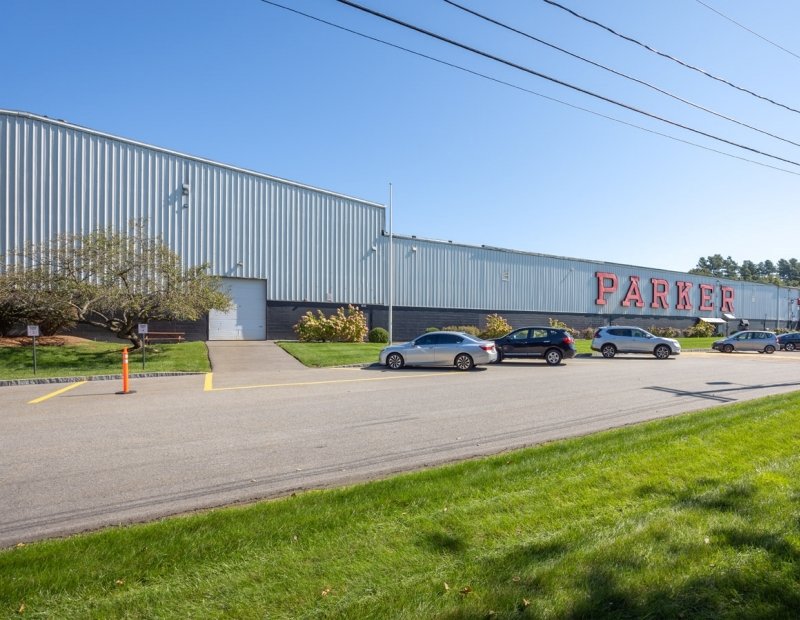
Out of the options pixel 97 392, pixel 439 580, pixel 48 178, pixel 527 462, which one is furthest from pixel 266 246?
pixel 439 580

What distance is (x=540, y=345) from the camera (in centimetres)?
2262

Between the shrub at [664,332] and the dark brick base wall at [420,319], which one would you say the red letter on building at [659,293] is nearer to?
the dark brick base wall at [420,319]

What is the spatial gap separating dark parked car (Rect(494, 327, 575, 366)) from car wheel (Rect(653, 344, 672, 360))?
8.18 meters

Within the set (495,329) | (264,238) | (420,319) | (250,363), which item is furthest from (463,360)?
(420,319)

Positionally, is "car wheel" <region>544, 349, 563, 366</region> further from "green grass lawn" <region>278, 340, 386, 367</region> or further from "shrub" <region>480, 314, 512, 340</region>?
"shrub" <region>480, 314, 512, 340</region>

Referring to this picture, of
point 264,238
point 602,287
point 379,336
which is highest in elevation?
point 264,238

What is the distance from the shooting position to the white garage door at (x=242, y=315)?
3111 centimetres

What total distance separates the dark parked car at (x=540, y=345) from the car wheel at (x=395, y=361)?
5205mm

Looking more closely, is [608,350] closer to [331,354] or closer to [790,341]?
[331,354]

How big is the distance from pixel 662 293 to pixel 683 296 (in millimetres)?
3777

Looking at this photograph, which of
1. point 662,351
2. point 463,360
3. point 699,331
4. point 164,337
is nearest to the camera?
point 463,360

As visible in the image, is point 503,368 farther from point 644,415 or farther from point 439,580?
point 439,580

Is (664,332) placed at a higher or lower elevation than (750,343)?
higher

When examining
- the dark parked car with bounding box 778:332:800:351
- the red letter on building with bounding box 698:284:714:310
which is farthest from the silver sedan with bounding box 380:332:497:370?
the red letter on building with bounding box 698:284:714:310
